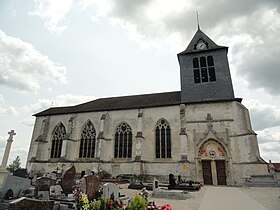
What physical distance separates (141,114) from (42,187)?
1320 cm

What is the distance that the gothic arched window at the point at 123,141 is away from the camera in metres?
20.5

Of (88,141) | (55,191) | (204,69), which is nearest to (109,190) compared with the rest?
(55,191)

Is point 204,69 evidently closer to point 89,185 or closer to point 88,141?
point 88,141

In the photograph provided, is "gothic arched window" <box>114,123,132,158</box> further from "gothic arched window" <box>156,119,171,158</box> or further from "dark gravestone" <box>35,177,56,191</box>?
"dark gravestone" <box>35,177,56,191</box>

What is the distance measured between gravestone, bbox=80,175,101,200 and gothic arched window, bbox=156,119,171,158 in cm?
1175

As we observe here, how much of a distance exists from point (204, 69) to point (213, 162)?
10.7 m

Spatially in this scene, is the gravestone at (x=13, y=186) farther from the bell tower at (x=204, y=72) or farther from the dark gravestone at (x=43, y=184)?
the bell tower at (x=204, y=72)

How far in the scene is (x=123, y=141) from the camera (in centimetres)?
2097

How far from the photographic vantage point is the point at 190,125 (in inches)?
752

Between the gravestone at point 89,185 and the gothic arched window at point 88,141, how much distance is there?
13974 mm

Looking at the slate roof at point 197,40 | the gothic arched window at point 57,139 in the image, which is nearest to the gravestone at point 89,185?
the gothic arched window at point 57,139

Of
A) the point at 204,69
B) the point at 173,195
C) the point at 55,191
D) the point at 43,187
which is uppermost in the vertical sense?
the point at 204,69

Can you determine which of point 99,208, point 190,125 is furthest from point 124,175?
point 99,208

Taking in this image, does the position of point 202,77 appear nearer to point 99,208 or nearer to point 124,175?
point 124,175
